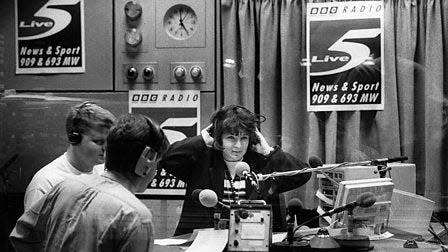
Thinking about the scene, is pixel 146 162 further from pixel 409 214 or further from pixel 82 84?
pixel 82 84

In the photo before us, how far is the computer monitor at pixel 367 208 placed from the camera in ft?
9.56

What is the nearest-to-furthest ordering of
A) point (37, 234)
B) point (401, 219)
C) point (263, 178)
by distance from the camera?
point (37, 234) → point (263, 178) → point (401, 219)

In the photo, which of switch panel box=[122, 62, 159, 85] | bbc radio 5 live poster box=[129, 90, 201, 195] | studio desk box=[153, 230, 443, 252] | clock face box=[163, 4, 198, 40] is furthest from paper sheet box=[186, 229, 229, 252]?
clock face box=[163, 4, 198, 40]

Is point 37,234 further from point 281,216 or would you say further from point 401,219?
point 401,219

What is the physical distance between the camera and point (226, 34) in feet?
13.4

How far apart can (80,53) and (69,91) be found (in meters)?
0.24

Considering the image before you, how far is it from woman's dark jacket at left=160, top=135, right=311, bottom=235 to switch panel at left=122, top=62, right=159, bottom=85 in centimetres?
55

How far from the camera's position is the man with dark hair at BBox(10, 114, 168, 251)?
5.98ft

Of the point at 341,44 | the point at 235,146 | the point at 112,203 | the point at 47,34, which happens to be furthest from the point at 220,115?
the point at 112,203

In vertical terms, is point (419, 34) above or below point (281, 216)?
above

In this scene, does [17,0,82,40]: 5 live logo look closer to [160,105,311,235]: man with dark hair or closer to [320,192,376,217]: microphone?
[160,105,311,235]: man with dark hair

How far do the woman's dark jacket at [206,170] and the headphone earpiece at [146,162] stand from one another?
117 cm

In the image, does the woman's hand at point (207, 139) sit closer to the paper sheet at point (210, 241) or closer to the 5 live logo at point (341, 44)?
the paper sheet at point (210, 241)

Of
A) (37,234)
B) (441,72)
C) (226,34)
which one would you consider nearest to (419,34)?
(441,72)
